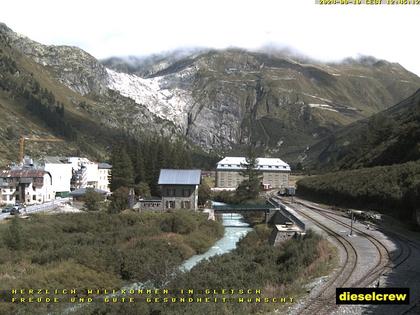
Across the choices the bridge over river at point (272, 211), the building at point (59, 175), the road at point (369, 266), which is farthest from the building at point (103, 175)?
the road at point (369, 266)

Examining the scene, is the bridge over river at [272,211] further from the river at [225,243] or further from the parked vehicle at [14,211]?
the parked vehicle at [14,211]

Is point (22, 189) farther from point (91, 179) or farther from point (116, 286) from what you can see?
point (116, 286)

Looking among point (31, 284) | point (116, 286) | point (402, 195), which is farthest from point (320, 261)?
point (402, 195)

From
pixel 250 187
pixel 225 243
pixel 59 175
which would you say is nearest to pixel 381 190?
pixel 225 243

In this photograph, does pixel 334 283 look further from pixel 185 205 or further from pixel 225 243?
pixel 185 205

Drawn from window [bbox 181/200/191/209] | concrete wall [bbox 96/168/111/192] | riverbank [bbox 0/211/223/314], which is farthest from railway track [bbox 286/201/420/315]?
concrete wall [bbox 96/168/111/192]

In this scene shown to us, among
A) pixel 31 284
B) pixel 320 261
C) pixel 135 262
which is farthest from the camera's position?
pixel 135 262
